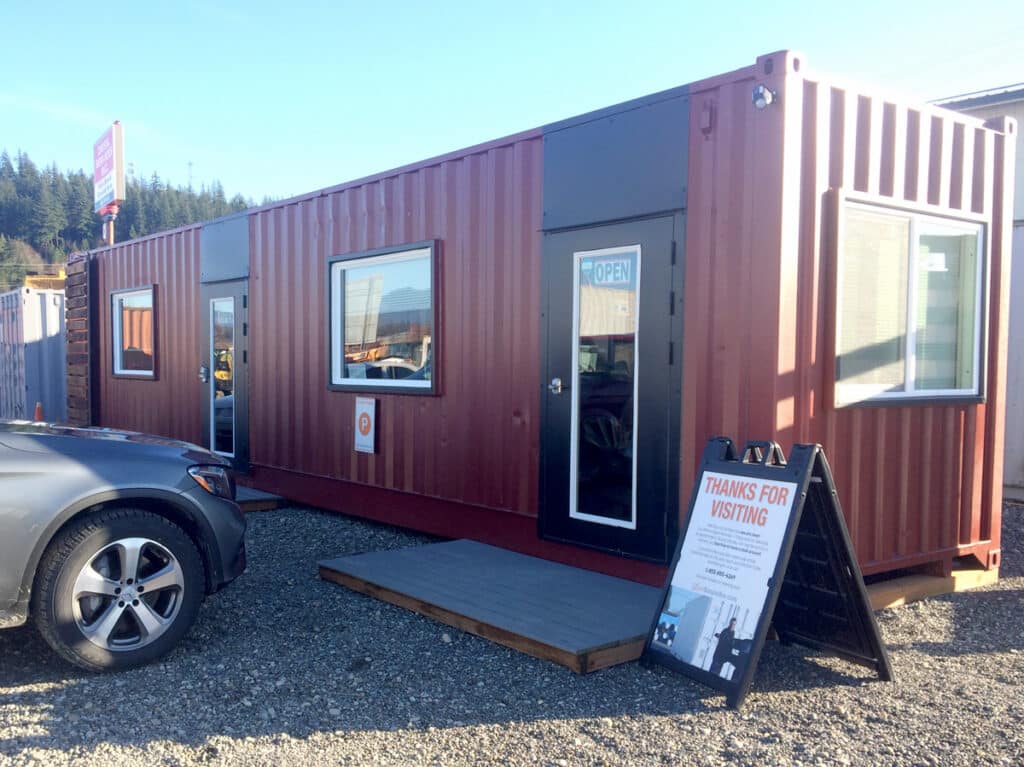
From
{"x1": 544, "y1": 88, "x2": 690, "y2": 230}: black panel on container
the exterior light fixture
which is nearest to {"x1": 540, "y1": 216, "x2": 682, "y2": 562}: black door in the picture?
{"x1": 544, "y1": 88, "x2": 690, "y2": 230}: black panel on container

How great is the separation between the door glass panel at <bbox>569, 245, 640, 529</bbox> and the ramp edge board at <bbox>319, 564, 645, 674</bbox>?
1.31 metres

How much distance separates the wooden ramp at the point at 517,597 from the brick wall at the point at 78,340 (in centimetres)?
814

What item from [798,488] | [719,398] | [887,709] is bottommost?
[887,709]

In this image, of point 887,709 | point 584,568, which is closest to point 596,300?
point 584,568

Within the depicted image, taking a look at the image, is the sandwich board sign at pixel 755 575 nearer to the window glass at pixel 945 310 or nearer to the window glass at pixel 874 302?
the window glass at pixel 874 302

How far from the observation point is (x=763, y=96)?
4816 millimetres

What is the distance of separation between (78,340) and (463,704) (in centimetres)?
1090

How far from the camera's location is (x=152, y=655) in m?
4.34

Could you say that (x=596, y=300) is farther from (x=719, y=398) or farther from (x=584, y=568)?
(x=584, y=568)

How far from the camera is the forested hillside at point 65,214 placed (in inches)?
2368

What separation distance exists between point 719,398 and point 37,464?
3532mm

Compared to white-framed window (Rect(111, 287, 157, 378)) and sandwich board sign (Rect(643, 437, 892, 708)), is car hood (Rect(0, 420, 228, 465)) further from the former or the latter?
white-framed window (Rect(111, 287, 157, 378))

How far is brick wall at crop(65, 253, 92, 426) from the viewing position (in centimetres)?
1249

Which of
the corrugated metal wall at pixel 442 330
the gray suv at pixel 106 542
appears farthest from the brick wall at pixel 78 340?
the gray suv at pixel 106 542
